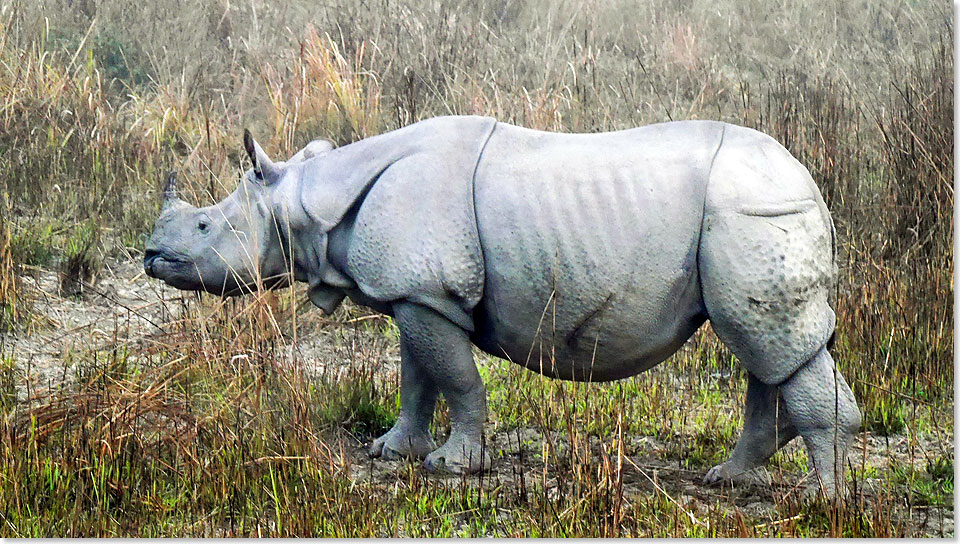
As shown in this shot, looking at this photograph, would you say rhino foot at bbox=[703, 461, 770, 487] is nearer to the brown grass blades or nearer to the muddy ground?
the muddy ground

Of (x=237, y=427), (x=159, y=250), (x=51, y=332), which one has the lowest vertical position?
(x=51, y=332)

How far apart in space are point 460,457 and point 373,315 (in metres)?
1.55

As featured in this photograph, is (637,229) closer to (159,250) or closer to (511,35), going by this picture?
(159,250)

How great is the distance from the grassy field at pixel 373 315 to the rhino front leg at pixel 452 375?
0.08 m

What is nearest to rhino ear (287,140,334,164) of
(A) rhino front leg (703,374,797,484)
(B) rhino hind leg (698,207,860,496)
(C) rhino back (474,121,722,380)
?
(C) rhino back (474,121,722,380)

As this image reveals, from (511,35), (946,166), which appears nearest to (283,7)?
(511,35)

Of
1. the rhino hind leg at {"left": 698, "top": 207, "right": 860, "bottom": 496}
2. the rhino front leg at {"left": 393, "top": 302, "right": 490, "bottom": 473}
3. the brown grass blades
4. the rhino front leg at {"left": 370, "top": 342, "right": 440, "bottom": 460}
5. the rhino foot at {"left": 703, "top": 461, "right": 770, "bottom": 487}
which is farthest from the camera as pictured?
the brown grass blades

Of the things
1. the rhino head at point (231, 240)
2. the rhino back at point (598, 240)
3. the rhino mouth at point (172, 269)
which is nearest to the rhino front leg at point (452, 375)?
the rhino back at point (598, 240)

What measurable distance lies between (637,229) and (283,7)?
7300mm

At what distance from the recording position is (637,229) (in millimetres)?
4074

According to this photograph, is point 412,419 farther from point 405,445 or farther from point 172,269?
point 172,269

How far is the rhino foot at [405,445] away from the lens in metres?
4.83

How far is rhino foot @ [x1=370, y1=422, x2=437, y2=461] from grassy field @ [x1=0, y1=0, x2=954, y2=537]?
79mm

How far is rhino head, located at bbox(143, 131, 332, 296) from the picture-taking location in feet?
14.9
